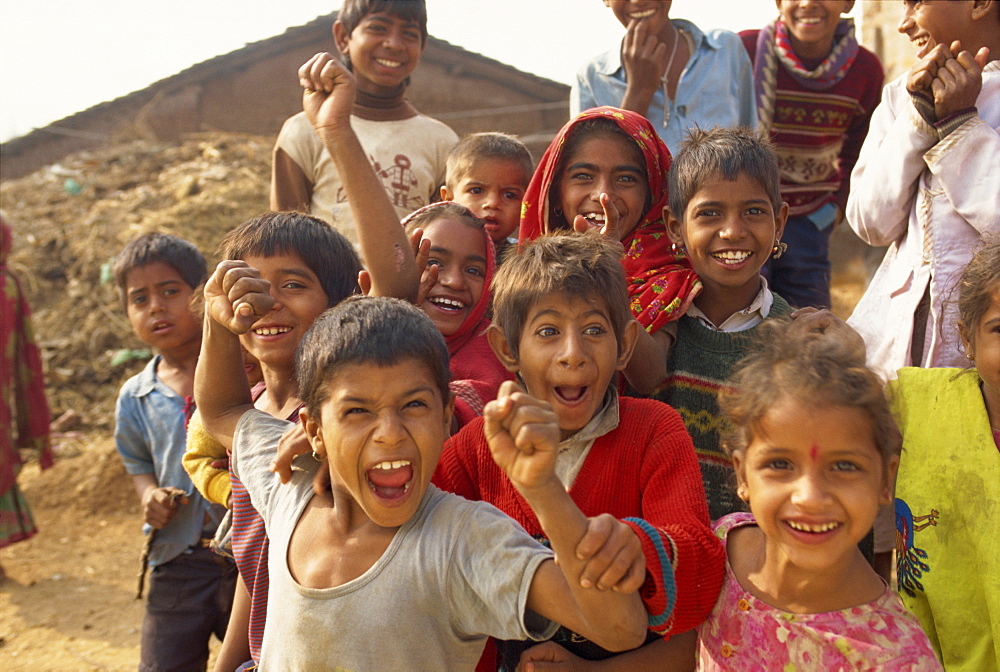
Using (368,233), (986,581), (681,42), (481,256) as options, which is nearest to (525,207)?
(481,256)

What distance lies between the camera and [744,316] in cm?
249

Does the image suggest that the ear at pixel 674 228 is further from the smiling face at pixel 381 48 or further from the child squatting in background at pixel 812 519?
the smiling face at pixel 381 48

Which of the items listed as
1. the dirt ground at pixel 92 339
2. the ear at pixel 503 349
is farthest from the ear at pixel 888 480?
the dirt ground at pixel 92 339

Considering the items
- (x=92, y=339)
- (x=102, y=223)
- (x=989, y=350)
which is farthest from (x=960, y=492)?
(x=102, y=223)

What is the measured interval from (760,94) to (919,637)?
2447 mm

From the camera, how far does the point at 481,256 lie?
285 centimetres

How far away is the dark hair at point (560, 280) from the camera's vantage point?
6.82 ft

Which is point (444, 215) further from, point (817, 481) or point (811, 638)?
point (811, 638)

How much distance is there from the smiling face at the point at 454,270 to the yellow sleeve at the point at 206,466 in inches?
28.4

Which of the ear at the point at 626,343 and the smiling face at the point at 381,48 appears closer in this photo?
the ear at the point at 626,343

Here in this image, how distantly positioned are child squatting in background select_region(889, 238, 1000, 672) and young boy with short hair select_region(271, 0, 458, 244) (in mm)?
2248

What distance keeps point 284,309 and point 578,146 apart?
106 centimetres

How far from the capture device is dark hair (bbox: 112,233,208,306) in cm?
355

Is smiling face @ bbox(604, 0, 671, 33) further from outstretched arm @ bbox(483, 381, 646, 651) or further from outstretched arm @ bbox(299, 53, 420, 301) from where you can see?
outstretched arm @ bbox(483, 381, 646, 651)
